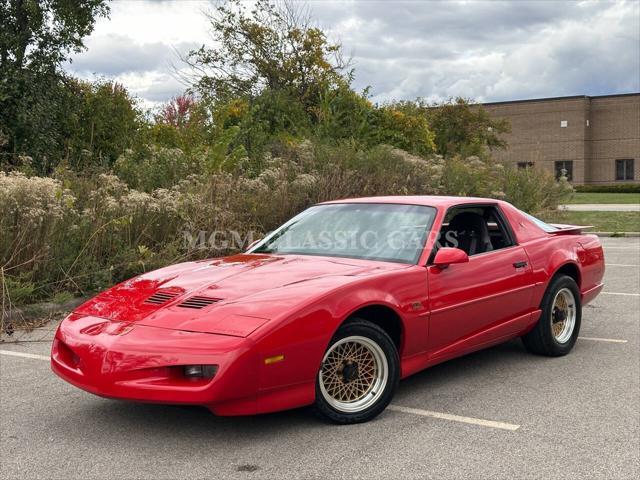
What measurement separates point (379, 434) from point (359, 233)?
1.67m

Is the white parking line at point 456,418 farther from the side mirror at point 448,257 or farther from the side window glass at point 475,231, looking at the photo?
the side window glass at point 475,231

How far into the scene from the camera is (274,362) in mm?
3783

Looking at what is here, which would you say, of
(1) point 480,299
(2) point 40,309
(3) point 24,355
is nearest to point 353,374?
(1) point 480,299

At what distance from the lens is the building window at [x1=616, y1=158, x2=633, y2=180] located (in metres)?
59.3

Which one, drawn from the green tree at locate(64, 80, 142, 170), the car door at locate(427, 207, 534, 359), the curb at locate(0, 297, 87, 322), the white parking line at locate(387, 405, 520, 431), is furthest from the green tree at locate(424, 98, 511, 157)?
the white parking line at locate(387, 405, 520, 431)

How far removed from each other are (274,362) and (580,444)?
1738mm

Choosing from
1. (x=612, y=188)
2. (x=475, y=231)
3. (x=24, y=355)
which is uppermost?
(x=475, y=231)

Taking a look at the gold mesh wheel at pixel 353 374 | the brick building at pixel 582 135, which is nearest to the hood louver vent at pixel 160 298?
the gold mesh wheel at pixel 353 374

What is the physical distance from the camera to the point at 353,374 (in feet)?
13.9

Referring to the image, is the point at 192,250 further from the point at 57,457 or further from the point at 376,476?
the point at 376,476

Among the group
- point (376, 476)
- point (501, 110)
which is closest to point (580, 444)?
point (376, 476)

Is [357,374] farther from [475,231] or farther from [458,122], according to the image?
[458,122]

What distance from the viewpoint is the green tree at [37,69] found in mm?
18062

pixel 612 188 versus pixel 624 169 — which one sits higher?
pixel 624 169
